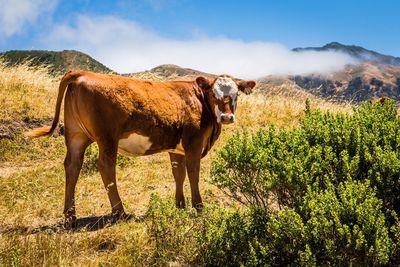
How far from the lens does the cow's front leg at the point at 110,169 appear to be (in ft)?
22.9

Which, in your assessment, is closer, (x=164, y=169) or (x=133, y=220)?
(x=133, y=220)

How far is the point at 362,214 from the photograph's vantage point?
4398 millimetres

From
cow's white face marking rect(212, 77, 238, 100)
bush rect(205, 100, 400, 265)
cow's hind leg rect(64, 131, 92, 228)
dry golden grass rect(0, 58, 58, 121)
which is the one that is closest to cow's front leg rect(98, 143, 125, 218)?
cow's hind leg rect(64, 131, 92, 228)

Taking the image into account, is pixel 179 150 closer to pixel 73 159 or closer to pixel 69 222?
pixel 73 159

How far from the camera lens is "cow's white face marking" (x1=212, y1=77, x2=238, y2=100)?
7.90 m

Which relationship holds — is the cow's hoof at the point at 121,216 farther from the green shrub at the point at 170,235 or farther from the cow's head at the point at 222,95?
the cow's head at the point at 222,95

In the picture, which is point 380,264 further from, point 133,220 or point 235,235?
point 133,220

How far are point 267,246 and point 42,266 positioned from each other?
7.75 ft

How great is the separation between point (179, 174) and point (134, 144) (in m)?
1.14

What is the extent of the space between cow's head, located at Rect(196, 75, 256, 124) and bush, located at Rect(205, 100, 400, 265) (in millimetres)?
1474

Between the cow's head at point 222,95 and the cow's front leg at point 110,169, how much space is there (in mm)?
1868

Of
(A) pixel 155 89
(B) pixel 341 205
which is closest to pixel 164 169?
(A) pixel 155 89

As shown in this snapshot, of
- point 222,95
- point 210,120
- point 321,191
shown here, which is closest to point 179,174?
point 210,120

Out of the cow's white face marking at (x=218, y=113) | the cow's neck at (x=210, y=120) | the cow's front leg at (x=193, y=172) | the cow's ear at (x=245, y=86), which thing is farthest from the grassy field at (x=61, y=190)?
the cow's ear at (x=245, y=86)
